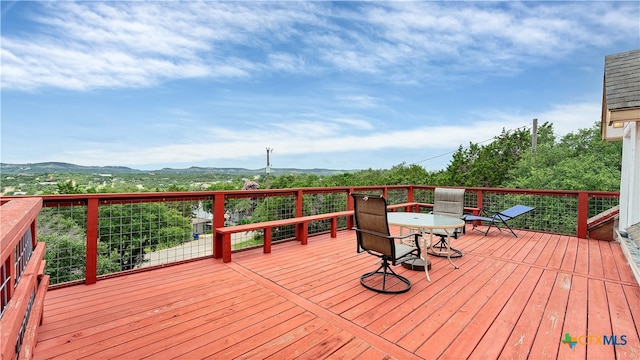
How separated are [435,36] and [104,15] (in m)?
8.99

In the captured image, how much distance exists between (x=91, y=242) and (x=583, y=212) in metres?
7.69

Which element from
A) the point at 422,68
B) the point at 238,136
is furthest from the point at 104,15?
the point at 238,136

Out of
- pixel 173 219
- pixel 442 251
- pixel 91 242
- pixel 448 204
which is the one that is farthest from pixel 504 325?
pixel 173 219

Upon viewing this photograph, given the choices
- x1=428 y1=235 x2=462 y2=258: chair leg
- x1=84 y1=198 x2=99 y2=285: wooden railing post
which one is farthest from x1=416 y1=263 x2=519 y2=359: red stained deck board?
x1=84 y1=198 x2=99 y2=285: wooden railing post

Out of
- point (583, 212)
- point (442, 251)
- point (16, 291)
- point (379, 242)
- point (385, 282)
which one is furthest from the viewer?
point (583, 212)

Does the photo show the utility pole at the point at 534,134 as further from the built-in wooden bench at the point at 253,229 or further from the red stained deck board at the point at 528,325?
the built-in wooden bench at the point at 253,229

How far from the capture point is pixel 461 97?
15.4m

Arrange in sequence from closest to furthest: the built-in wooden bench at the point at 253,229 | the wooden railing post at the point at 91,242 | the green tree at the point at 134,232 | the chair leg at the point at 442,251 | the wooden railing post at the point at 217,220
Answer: the wooden railing post at the point at 91,242 → the green tree at the point at 134,232 → the built-in wooden bench at the point at 253,229 → the wooden railing post at the point at 217,220 → the chair leg at the point at 442,251

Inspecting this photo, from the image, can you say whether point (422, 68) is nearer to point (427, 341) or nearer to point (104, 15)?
point (104, 15)

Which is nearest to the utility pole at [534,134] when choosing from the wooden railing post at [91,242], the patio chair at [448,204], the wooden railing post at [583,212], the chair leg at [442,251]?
the wooden railing post at [583,212]

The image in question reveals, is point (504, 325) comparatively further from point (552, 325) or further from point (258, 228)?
point (258, 228)

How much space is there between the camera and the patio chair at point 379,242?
2.88 meters

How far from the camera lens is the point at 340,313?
7.99ft

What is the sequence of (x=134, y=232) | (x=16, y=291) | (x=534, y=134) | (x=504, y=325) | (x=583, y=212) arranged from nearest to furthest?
(x=16, y=291)
(x=504, y=325)
(x=134, y=232)
(x=583, y=212)
(x=534, y=134)
